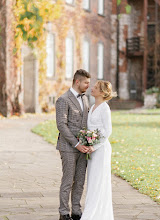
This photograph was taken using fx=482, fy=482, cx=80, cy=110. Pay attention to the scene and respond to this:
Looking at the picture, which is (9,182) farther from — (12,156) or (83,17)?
(83,17)

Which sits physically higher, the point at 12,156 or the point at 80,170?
→ the point at 80,170

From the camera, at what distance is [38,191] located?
238 inches

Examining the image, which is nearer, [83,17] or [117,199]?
[117,199]

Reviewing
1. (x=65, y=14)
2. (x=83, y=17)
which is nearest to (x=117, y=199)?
(x=65, y=14)

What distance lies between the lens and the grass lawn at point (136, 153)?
6.68 metres

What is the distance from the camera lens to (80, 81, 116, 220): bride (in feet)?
14.4

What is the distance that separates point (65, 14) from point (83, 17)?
6.81ft

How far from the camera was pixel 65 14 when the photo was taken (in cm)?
2459

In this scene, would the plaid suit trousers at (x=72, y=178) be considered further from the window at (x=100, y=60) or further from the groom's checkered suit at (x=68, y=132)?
the window at (x=100, y=60)

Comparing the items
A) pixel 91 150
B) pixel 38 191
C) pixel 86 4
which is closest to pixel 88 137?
pixel 91 150

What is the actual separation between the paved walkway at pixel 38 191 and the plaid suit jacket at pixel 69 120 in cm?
81

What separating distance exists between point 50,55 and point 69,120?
19.6m

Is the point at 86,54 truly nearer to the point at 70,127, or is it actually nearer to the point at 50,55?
the point at 50,55

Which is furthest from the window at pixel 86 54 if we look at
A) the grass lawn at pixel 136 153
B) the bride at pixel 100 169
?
the bride at pixel 100 169
